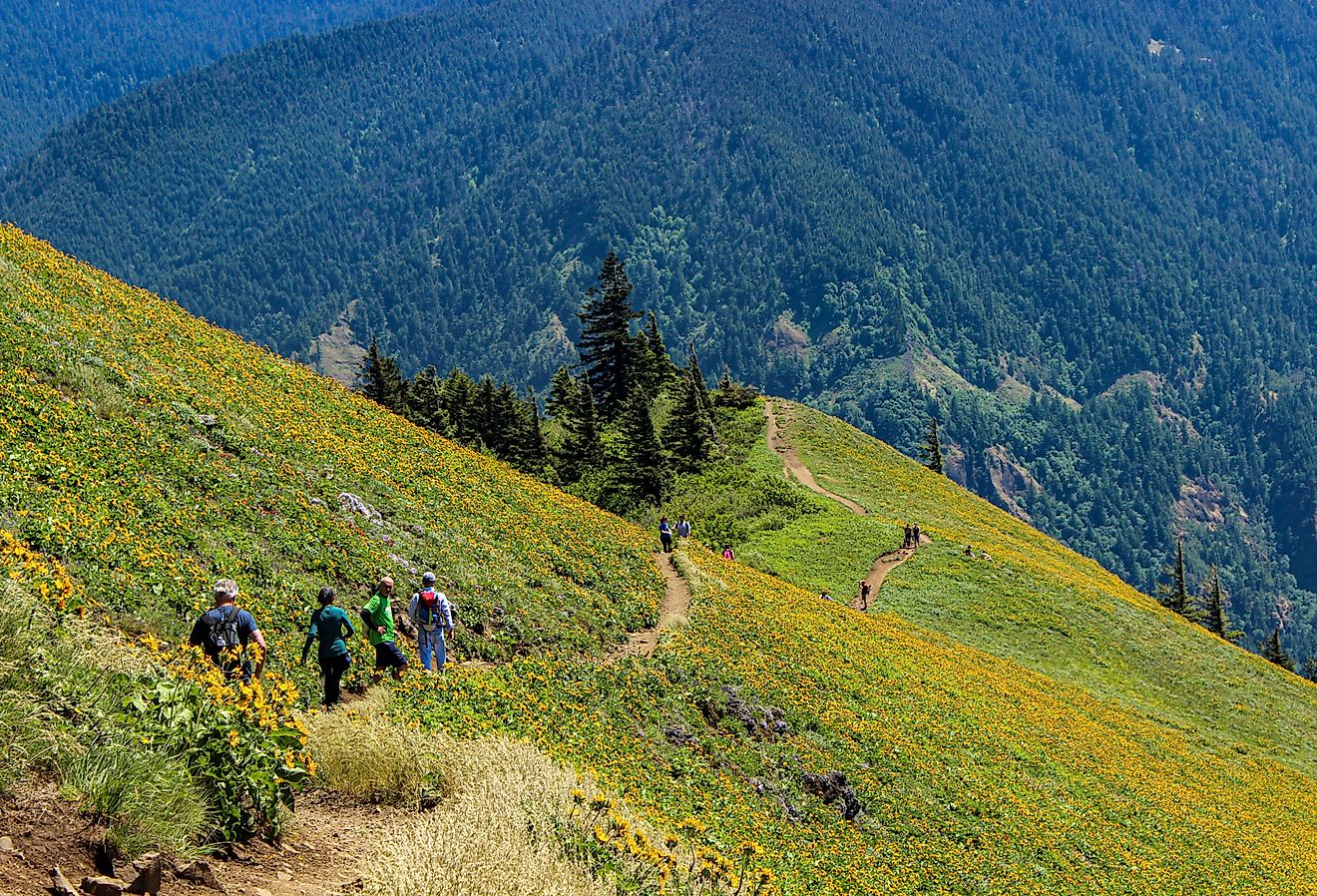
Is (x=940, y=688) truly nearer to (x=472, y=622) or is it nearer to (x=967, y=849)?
(x=967, y=849)

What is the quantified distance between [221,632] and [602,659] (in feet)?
39.1

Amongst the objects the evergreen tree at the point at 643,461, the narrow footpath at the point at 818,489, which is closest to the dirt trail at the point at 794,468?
the narrow footpath at the point at 818,489

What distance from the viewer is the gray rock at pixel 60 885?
768 centimetres

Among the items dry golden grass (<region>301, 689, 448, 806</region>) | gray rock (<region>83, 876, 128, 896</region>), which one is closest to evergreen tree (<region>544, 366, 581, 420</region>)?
dry golden grass (<region>301, 689, 448, 806</region>)

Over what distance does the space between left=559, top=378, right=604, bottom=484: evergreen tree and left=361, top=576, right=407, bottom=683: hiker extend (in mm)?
47696

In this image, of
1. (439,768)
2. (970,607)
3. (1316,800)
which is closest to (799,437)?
(970,607)

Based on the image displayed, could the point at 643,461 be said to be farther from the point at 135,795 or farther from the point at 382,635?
the point at 135,795

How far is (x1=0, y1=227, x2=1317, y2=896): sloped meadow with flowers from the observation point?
1573 cm

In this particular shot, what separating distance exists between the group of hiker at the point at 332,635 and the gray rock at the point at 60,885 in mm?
4758

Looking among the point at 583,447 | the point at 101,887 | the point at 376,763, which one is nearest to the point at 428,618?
the point at 376,763

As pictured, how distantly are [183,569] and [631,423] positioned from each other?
147 feet

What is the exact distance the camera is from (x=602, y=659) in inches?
968

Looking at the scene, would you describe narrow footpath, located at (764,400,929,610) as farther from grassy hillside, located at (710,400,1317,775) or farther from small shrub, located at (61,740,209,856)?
small shrub, located at (61,740,209,856)

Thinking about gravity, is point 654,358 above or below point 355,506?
above
